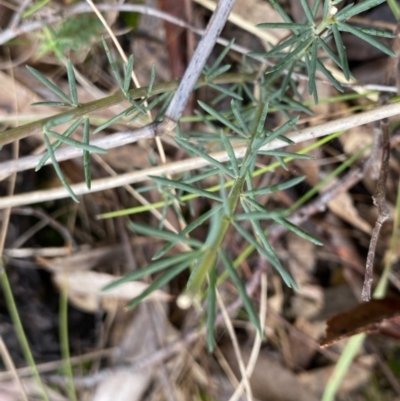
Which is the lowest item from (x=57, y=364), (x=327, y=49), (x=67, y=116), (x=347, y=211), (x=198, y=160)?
(x=57, y=364)

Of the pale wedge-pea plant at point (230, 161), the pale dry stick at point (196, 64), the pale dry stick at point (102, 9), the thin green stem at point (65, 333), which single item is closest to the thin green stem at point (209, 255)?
the pale wedge-pea plant at point (230, 161)

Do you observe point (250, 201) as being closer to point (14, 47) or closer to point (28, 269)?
point (14, 47)

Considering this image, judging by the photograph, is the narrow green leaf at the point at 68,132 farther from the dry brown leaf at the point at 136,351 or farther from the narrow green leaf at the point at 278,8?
the dry brown leaf at the point at 136,351

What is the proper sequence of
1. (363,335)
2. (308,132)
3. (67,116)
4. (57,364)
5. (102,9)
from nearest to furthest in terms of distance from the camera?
(67,116) → (308,132) → (102,9) → (363,335) → (57,364)

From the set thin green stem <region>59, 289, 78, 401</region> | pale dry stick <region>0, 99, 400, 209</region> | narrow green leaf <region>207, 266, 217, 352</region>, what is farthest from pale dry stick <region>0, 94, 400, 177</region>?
thin green stem <region>59, 289, 78, 401</region>

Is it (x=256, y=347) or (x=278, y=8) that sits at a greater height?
(x=278, y=8)

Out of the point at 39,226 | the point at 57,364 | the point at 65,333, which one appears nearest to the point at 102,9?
the point at 39,226

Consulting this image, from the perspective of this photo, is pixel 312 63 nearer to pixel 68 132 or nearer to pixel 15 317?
pixel 68 132
